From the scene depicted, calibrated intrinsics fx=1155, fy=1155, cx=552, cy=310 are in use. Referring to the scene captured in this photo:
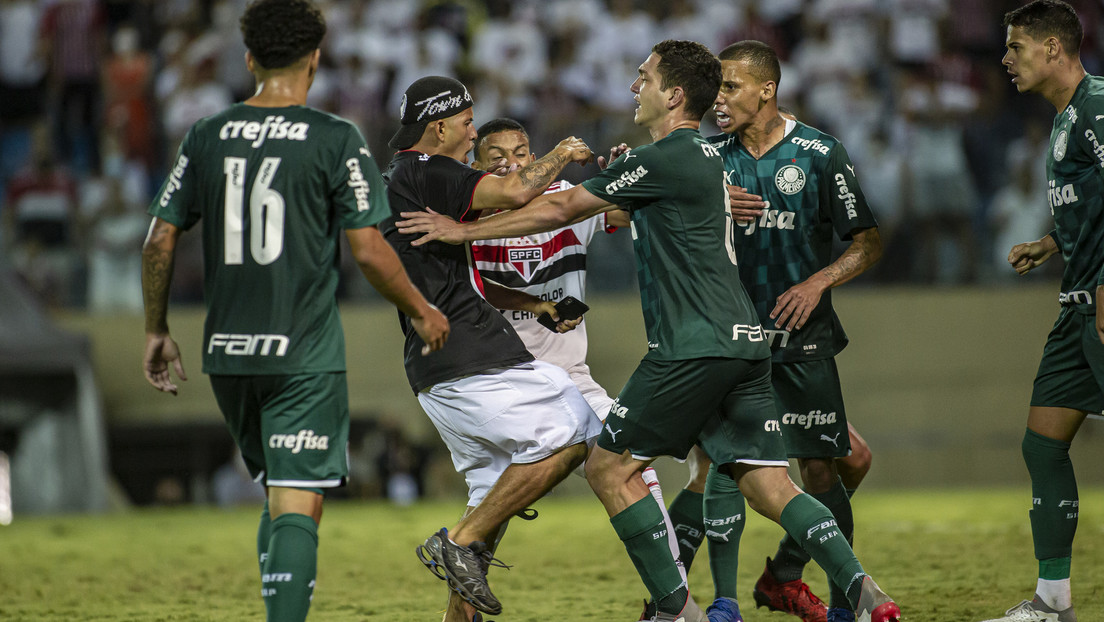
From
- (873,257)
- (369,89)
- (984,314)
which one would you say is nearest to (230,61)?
(369,89)

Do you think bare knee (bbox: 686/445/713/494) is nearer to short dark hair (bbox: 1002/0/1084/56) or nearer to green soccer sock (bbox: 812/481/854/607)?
green soccer sock (bbox: 812/481/854/607)

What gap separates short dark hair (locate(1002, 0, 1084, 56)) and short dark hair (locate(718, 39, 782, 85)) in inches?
43.3

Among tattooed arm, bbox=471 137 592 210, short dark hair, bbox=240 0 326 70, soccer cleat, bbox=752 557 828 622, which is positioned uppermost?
short dark hair, bbox=240 0 326 70

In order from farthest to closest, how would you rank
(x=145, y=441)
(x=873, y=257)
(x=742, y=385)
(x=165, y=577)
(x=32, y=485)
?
(x=145, y=441), (x=32, y=485), (x=165, y=577), (x=873, y=257), (x=742, y=385)

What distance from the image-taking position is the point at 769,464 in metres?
4.84

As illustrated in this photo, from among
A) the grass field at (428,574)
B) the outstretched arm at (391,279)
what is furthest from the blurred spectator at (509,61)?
the outstretched arm at (391,279)

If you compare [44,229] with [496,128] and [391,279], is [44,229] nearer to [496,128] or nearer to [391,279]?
[496,128]

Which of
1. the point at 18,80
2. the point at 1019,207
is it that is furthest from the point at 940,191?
the point at 18,80

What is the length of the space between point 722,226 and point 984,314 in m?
9.33

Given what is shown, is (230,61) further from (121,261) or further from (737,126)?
(737,126)

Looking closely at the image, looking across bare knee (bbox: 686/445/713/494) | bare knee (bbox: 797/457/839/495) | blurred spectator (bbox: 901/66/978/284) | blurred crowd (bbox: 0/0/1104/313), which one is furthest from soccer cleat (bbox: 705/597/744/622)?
blurred spectator (bbox: 901/66/978/284)

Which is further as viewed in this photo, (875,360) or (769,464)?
(875,360)

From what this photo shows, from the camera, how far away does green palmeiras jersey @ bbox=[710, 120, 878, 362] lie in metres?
5.52

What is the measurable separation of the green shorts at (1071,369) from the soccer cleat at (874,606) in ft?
5.06
